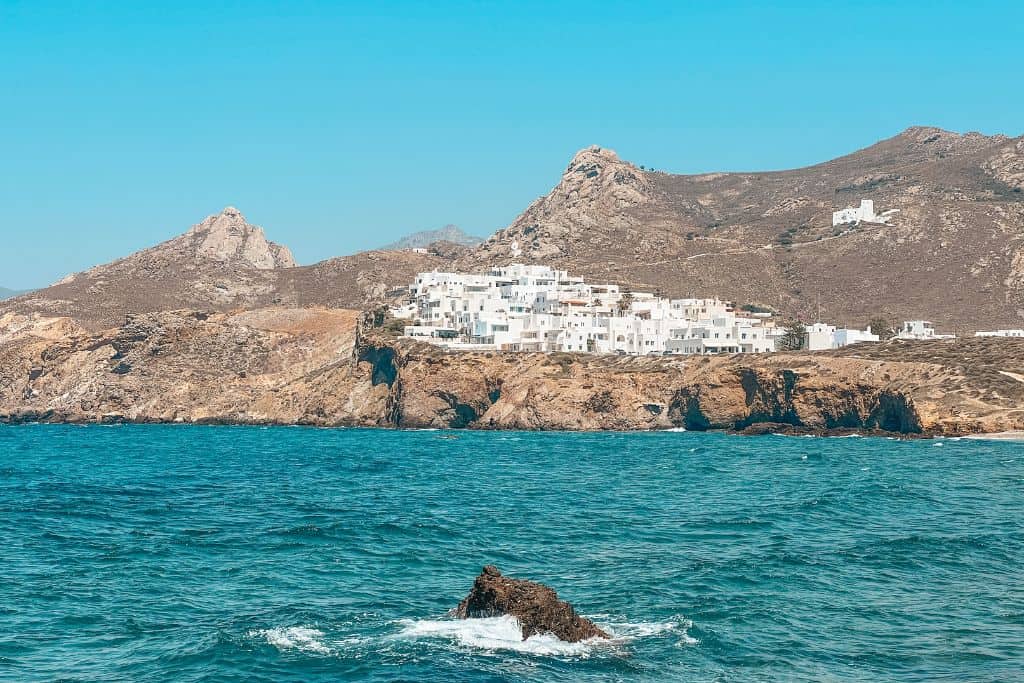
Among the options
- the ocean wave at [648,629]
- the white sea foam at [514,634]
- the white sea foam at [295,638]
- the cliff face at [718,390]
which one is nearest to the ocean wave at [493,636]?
the white sea foam at [514,634]

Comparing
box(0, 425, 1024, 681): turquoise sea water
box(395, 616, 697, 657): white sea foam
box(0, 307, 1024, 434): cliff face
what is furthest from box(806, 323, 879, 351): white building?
box(395, 616, 697, 657): white sea foam

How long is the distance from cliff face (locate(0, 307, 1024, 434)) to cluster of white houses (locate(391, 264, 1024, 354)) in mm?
5425

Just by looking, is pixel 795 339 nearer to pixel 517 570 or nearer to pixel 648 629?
pixel 517 570

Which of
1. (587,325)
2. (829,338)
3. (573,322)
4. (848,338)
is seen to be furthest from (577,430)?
(848,338)

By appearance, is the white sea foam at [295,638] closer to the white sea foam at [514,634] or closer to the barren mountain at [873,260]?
the white sea foam at [514,634]

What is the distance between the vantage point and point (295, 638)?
25422 mm

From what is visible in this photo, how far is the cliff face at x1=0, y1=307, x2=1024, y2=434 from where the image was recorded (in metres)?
88.3

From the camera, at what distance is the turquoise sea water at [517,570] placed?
2383 cm

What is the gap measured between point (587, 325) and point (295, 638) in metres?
92.2

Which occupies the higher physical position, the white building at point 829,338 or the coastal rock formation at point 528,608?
the white building at point 829,338

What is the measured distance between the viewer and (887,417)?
292 feet

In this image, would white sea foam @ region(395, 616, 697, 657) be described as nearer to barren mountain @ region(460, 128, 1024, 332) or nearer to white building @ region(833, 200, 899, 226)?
barren mountain @ region(460, 128, 1024, 332)

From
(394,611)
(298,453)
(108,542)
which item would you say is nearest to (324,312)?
(298,453)

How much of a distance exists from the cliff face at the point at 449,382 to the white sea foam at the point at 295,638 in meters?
65.4
